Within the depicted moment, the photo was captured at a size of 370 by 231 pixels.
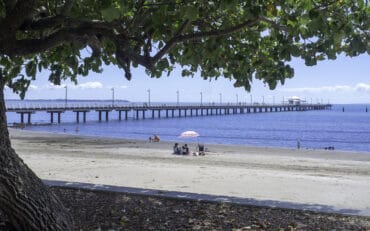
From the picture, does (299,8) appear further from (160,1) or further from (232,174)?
(232,174)

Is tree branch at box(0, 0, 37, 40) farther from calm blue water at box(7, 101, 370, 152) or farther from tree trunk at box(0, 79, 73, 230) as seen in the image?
calm blue water at box(7, 101, 370, 152)

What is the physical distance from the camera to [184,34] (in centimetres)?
610

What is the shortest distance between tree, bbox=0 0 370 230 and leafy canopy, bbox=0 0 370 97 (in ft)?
0.04

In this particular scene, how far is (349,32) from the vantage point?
4.86 metres

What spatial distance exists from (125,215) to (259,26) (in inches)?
117

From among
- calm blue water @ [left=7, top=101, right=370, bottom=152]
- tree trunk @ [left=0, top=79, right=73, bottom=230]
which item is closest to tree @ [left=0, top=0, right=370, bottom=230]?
tree trunk @ [left=0, top=79, right=73, bottom=230]

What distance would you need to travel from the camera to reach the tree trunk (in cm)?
430

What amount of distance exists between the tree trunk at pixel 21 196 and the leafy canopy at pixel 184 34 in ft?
3.42

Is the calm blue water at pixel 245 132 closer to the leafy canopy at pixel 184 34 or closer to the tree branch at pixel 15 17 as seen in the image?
the leafy canopy at pixel 184 34

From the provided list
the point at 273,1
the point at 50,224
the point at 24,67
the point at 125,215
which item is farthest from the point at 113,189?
the point at 273,1

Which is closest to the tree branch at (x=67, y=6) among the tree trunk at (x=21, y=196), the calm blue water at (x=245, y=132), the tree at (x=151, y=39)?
the tree at (x=151, y=39)

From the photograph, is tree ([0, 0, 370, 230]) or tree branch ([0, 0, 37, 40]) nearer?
tree ([0, 0, 370, 230])

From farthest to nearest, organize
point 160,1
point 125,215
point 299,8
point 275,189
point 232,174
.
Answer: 1. point 232,174
2. point 275,189
3. point 125,215
4. point 160,1
5. point 299,8

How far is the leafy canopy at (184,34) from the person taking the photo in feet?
16.0
